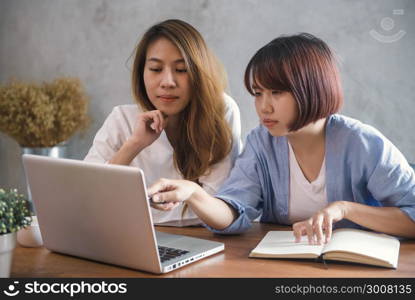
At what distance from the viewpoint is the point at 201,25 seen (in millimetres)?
3344

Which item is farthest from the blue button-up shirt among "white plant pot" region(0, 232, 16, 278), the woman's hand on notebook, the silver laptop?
"white plant pot" region(0, 232, 16, 278)

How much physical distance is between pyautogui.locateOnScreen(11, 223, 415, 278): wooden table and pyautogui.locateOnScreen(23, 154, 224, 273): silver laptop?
→ 0.07ft

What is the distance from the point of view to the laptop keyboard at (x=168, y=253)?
1233mm

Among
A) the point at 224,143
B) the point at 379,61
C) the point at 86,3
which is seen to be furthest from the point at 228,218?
the point at 86,3

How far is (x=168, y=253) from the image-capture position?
126cm

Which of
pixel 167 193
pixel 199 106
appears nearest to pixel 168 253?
pixel 167 193

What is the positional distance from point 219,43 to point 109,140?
5.08 ft

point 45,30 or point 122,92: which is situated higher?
point 45,30

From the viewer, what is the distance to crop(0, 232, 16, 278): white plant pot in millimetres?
1066

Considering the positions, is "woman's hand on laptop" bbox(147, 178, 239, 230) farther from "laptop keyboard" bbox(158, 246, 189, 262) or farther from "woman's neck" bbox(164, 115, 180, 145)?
"woman's neck" bbox(164, 115, 180, 145)

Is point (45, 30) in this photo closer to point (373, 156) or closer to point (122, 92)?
point (122, 92)

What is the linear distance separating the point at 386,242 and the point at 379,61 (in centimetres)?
183

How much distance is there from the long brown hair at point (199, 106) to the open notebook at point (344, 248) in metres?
0.48

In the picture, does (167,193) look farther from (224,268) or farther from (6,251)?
(6,251)
